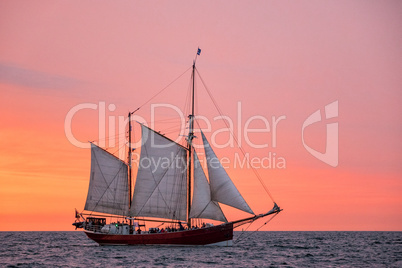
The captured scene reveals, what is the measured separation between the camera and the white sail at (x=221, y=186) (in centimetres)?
6969

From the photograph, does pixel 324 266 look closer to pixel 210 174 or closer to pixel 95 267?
pixel 210 174

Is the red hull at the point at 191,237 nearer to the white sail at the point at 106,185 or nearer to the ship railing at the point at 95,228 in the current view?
the white sail at the point at 106,185

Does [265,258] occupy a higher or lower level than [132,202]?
lower

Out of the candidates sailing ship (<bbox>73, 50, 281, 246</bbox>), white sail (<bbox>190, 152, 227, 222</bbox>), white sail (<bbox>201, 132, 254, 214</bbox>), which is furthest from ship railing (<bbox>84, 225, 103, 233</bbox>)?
white sail (<bbox>201, 132, 254, 214</bbox>)

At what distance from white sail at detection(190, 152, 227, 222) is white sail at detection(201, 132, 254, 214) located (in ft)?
4.16

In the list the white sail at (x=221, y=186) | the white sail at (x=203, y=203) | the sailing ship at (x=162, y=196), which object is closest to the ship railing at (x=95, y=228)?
the sailing ship at (x=162, y=196)

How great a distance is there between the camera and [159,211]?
257 ft

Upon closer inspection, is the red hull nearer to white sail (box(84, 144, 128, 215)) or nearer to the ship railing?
white sail (box(84, 144, 128, 215))

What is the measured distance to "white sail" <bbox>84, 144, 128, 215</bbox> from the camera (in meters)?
82.2

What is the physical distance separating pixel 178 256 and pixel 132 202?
55.6 feet

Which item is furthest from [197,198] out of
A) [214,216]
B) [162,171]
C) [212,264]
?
[212,264]

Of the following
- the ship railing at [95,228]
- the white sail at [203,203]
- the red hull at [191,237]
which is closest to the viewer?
the white sail at [203,203]

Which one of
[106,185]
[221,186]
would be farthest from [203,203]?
[106,185]

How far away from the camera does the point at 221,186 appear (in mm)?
70188
